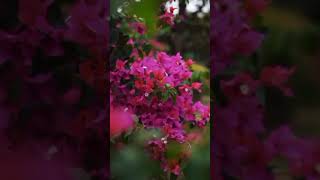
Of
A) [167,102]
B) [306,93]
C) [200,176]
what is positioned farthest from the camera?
[167,102]

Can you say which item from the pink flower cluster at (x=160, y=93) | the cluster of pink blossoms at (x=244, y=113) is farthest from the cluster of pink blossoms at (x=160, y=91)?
the cluster of pink blossoms at (x=244, y=113)

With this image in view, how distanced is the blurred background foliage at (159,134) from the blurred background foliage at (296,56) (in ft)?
0.58

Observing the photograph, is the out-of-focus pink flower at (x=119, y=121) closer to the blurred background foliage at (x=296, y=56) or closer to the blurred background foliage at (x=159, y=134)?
the blurred background foliage at (x=159, y=134)

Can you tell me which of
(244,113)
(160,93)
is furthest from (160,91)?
(244,113)

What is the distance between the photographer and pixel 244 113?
1.05 m

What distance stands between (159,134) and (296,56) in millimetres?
535

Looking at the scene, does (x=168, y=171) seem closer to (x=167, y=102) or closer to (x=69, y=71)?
(x=167, y=102)

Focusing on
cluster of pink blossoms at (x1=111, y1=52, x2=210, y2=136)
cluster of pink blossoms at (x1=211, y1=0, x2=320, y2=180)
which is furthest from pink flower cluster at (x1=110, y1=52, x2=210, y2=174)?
cluster of pink blossoms at (x1=211, y1=0, x2=320, y2=180)

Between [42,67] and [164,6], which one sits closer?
[42,67]

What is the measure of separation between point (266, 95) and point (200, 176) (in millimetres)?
329

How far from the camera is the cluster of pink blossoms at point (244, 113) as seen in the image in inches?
40.8

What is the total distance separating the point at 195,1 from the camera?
1376 millimetres

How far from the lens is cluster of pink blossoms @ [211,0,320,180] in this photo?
104 cm

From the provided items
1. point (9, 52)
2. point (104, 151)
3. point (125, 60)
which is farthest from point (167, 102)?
point (9, 52)
